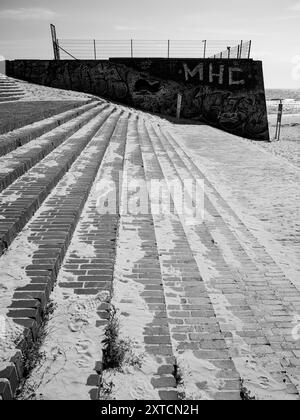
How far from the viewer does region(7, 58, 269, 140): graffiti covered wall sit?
749 inches

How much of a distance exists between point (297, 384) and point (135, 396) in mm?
1216

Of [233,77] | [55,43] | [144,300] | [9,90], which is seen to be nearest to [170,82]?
[233,77]

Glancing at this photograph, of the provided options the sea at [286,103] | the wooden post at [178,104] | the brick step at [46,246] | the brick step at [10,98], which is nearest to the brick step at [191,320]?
the brick step at [46,246]

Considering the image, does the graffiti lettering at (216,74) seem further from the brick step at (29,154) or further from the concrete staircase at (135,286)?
the concrete staircase at (135,286)

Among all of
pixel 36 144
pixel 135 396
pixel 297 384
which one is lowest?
pixel 297 384

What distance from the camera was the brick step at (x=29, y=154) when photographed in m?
4.44

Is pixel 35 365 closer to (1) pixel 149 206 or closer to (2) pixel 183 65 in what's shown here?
(1) pixel 149 206

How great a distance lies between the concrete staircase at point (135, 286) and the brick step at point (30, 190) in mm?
22

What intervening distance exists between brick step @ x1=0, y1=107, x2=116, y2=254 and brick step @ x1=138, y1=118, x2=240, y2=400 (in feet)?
5.45

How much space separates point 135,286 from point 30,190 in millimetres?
2158

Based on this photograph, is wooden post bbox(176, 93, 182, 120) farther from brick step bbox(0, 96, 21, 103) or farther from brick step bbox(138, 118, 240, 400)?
brick step bbox(138, 118, 240, 400)

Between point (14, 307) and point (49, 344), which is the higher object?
point (14, 307)

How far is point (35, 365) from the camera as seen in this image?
2000 millimetres
